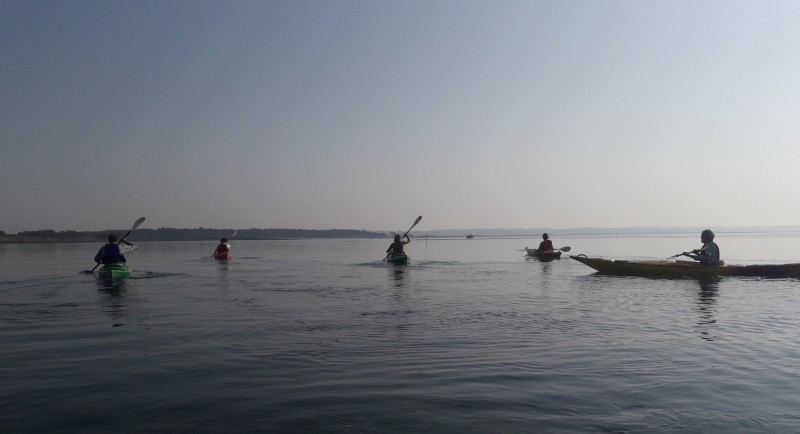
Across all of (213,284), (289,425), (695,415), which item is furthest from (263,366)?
(213,284)

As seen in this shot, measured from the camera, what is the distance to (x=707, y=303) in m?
17.1

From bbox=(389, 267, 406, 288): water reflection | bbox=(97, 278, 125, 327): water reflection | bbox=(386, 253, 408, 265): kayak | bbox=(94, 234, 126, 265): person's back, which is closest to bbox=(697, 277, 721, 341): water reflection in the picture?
bbox=(389, 267, 406, 288): water reflection

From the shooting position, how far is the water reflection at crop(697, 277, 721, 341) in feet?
41.1

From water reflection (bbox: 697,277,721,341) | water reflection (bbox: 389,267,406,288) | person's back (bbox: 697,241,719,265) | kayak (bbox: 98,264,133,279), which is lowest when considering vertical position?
water reflection (bbox: 697,277,721,341)

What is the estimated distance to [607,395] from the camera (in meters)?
→ 7.29

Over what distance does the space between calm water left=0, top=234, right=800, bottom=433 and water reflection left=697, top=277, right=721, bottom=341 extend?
0.08 metres

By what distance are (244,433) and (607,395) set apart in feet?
14.7

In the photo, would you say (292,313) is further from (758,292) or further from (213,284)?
(758,292)

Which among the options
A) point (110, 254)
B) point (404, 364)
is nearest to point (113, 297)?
point (110, 254)

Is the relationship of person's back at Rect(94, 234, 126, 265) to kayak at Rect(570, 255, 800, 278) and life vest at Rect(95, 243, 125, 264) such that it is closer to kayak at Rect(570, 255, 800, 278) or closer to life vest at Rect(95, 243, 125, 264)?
life vest at Rect(95, 243, 125, 264)

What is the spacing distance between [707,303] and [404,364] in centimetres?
1215

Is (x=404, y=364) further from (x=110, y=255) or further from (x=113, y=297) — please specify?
(x=110, y=255)

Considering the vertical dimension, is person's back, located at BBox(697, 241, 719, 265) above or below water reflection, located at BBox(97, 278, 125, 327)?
above

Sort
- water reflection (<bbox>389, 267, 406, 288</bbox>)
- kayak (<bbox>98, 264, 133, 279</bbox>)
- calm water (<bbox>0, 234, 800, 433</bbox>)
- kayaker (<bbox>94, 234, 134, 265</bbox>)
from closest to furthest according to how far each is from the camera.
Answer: calm water (<bbox>0, 234, 800, 433</bbox>), water reflection (<bbox>389, 267, 406, 288</bbox>), kayak (<bbox>98, 264, 133, 279</bbox>), kayaker (<bbox>94, 234, 134, 265</bbox>)
